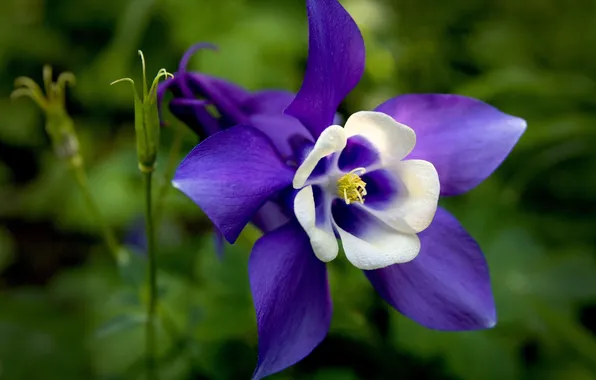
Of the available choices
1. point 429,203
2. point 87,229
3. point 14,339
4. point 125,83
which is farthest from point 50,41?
point 429,203

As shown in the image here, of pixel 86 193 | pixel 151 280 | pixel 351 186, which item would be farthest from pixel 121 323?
pixel 351 186

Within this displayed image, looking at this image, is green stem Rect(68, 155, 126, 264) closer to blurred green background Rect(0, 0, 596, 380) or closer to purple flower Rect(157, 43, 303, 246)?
blurred green background Rect(0, 0, 596, 380)

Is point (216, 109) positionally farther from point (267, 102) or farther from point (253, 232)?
point (253, 232)

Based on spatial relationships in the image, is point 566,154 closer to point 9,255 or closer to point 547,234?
point 547,234

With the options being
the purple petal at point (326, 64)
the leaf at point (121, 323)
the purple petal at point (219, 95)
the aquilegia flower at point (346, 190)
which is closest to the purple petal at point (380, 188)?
the aquilegia flower at point (346, 190)

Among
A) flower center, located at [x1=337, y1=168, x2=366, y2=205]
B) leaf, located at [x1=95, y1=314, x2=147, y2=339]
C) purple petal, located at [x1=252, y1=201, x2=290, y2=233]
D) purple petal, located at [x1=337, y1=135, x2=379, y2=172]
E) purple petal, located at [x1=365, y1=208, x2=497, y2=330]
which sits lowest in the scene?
leaf, located at [x1=95, y1=314, x2=147, y2=339]

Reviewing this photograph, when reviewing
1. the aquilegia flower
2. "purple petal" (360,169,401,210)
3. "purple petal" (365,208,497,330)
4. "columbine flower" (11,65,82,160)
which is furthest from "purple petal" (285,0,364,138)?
"columbine flower" (11,65,82,160)
